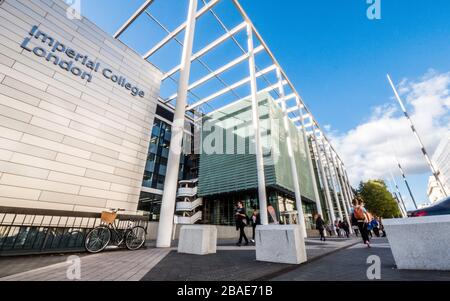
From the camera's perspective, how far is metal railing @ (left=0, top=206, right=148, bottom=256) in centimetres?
459

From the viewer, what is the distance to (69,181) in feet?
20.0

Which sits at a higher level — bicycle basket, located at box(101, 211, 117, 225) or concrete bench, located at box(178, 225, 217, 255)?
bicycle basket, located at box(101, 211, 117, 225)

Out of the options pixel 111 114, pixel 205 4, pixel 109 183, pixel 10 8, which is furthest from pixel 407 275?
pixel 205 4

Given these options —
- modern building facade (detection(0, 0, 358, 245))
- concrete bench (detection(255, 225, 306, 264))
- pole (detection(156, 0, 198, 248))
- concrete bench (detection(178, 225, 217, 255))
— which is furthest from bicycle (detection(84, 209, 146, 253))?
concrete bench (detection(255, 225, 306, 264))

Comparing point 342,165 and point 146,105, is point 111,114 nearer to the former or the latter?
point 146,105

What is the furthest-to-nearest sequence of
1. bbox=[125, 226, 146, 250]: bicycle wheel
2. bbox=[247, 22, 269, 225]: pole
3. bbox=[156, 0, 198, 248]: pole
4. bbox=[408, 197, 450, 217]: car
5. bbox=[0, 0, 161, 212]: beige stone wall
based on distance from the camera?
1. bbox=[247, 22, 269, 225]: pole
2. bbox=[156, 0, 198, 248]: pole
3. bbox=[125, 226, 146, 250]: bicycle wheel
4. bbox=[0, 0, 161, 212]: beige stone wall
5. bbox=[408, 197, 450, 217]: car

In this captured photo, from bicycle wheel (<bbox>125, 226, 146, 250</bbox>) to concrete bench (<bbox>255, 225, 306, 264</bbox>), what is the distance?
4.19m

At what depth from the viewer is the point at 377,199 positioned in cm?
3966

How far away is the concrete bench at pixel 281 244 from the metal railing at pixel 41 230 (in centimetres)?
495

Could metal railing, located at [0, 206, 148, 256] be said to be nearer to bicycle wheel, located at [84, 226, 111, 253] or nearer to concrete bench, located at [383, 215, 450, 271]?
bicycle wheel, located at [84, 226, 111, 253]

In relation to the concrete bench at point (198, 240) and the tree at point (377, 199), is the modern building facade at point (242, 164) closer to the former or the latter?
the concrete bench at point (198, 240)

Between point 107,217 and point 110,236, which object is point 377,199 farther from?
point 107,217

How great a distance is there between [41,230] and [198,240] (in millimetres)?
4078

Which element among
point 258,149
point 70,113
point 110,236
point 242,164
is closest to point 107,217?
point 110,236
